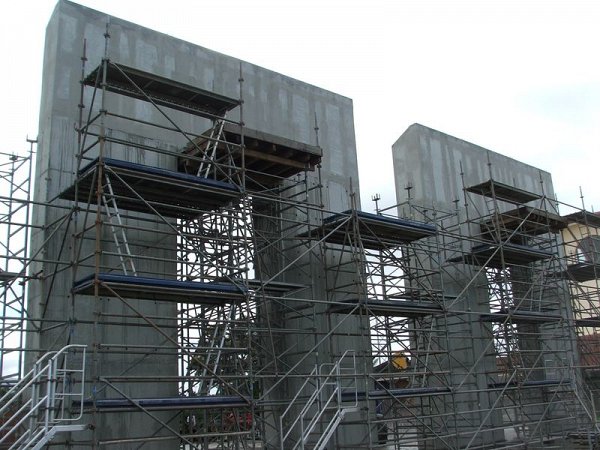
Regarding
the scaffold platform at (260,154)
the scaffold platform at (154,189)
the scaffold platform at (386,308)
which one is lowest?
the scaffold platform at (386,308)

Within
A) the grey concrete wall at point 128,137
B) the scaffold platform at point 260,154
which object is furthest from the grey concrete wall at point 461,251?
the scaffold platform at point 260,154

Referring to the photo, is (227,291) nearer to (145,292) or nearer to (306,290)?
(145,292)

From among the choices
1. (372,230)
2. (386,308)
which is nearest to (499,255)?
(372,230)

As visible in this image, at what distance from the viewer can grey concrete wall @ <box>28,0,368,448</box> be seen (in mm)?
13047

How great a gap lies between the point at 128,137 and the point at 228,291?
490cm

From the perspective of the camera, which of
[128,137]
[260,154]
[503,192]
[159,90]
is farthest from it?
[503,192]

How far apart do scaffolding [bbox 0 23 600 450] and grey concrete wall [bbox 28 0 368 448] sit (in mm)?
57

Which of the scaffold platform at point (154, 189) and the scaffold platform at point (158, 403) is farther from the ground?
the scaffold platform at point (154, 189)

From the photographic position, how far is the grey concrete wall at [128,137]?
514 inches

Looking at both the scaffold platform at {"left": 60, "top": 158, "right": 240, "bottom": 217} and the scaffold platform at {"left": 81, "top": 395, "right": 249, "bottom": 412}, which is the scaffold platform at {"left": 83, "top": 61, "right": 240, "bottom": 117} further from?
the scaffold platform at {"left": 81, "top": 395, "right": 249, "bottom": 412}

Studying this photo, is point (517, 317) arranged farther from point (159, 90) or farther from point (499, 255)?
point (159, 90)

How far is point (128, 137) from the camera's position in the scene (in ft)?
48.8

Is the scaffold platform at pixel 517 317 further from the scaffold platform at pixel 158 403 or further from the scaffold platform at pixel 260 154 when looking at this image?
the scaffold platform at pixel 158 403

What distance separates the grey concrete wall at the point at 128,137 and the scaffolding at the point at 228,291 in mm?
57
